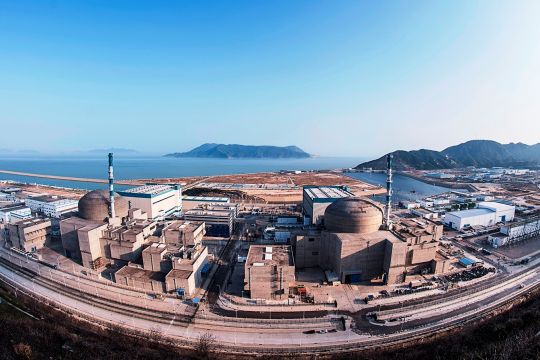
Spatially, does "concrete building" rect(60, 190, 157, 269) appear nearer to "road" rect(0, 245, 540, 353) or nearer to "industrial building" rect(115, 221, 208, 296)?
"industrial building" rect(115, 221, 208, 296)

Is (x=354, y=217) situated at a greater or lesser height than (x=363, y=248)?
greater

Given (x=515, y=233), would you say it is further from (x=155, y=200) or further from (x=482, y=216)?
(x=155, y=200)

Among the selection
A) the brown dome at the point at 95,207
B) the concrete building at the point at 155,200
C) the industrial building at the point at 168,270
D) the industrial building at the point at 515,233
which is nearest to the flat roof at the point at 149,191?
the concrete building at the point at 155,200

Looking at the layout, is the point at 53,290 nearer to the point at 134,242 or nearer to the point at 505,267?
the point at 134,242

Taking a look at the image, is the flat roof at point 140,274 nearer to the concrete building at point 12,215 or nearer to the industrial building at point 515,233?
the concrete building at point 12,215

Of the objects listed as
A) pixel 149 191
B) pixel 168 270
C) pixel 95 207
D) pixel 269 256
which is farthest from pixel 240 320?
pixel 149 191

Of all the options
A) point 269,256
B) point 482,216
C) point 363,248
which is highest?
point 363,248

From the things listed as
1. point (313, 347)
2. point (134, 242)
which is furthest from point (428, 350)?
point (134, 242)
